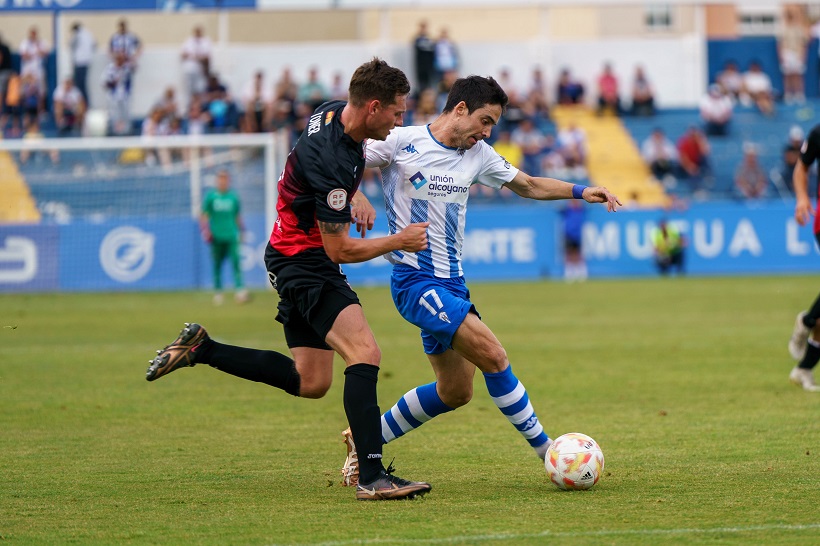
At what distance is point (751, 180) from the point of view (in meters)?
31.3

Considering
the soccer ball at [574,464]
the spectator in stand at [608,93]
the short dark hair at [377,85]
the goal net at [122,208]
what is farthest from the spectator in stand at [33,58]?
the soccer ball at [574,464]

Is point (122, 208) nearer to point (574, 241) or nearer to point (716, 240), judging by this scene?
point (574, 241)

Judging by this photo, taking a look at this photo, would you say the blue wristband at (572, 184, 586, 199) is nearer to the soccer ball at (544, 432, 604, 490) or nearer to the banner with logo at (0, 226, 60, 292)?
the soccer ball at (544, 432, 604, 490)

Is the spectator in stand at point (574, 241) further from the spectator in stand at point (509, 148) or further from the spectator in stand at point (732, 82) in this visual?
the spectator in stand at point (732, 82)

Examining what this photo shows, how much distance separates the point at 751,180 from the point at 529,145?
18.3 ft

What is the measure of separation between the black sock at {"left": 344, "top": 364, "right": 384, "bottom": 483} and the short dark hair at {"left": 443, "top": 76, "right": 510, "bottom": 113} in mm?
1627

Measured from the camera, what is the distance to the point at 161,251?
26.0 meters

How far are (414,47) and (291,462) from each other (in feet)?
83.9

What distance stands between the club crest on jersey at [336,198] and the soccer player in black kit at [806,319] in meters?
5.43

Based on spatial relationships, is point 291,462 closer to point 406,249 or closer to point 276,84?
point 406,249

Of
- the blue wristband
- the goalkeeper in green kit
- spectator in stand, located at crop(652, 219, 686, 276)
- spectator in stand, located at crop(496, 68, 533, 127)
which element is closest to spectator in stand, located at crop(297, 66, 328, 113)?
spectator in stand, located at crop(496, 68, 533, 127)

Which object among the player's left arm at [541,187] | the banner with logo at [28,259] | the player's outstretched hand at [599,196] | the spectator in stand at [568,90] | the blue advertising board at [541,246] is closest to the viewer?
the player's outstretched hand at [599,196]

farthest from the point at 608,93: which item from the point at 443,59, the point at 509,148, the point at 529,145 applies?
the point at 443,59

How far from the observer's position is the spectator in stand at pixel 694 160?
31.8 meters
